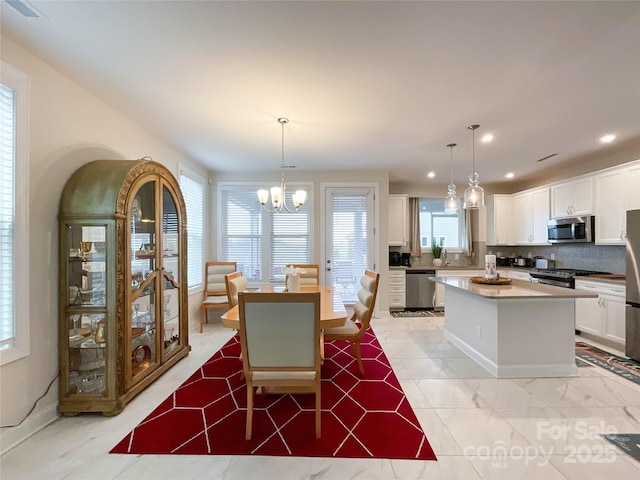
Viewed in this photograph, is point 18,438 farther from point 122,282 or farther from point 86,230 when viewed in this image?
point 86,230

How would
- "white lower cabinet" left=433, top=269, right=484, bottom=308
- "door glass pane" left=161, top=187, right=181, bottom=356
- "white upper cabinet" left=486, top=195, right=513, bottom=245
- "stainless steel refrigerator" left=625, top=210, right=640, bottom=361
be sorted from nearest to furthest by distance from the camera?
"door glass pane" left=161, top=187, right=181, bottom=356
"stainless steel refrigerator" left=625, top=210, right=640, bottom=361
"white lower cabinet" left=433, top=269, right=484, bottom=308
"white upper cabinet" left=486, top=195, right=513, bottom=245

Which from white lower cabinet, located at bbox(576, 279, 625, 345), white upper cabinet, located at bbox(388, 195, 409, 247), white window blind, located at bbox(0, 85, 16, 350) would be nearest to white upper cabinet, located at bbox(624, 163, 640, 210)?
white lower cabinet, located at bbox(576, 279, 625, 345)

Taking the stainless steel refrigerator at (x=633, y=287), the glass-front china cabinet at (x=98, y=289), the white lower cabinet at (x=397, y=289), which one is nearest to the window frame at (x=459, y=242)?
the white lower cabinet at (x=397, y=289)

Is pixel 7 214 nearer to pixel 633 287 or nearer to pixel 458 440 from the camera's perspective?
pixel 458 440

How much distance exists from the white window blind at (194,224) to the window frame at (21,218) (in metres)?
2.13

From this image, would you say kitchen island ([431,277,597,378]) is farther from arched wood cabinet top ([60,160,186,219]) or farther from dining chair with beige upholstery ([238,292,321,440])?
arched wood cabinet top ([60,160,186,219])

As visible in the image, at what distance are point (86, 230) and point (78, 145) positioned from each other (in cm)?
75

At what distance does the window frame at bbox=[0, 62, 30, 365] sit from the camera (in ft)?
5.98

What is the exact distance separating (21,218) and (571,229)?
6.28m

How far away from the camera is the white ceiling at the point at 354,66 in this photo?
5.05ft

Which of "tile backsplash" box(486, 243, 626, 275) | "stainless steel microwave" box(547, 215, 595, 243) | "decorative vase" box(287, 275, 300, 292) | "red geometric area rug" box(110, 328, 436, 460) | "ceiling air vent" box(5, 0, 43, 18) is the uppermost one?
"ceiling air vent" box(5, 0, 43, 18)

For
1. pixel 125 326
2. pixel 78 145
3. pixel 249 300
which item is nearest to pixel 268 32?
pixel 249 300

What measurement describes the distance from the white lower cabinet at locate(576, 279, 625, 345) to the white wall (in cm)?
576

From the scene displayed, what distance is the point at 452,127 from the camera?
2980mm
